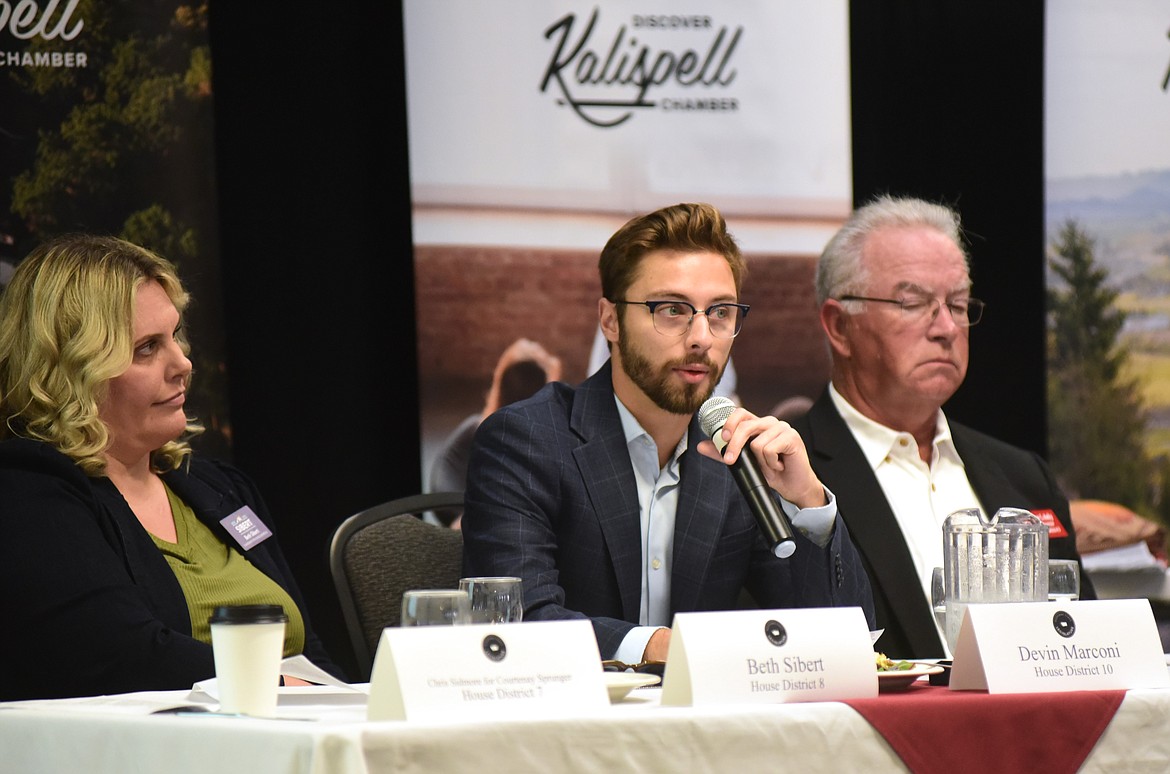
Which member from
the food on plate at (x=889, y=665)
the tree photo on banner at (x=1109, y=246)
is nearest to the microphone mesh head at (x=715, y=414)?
the food on plate at (x=889, y=665)

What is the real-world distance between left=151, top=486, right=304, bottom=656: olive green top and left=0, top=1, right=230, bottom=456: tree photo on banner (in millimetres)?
1021

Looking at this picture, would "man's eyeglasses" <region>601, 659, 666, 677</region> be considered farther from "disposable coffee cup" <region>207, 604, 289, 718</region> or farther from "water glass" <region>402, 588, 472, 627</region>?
"disposable coffee cup" <region>207, 604, 289, 718</region>

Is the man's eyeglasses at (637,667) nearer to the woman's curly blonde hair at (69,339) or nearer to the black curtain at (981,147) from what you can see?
the woman's curly blonde hair at (69,339)

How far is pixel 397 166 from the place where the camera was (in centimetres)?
389

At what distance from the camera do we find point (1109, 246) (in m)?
4.37

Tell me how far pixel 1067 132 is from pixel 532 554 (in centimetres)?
262

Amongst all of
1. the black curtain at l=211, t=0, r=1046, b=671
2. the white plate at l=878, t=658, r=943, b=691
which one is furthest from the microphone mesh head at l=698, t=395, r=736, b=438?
the black curtain at l=211, t=0, r=1046, b=671

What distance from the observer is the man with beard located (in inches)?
99.1

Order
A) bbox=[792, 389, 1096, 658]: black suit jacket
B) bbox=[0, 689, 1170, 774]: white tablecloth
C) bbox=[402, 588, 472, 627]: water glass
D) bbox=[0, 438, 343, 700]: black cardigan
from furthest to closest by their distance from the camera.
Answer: bbox=[792, 389, 1096, 658]: black suit jacket, bbox=[0, 438, 343, 700]: black cardigan, bbox=[402, 588, 472, 627]: water glass, bbox=[0, 689, 1170, 774]: white tablecloth

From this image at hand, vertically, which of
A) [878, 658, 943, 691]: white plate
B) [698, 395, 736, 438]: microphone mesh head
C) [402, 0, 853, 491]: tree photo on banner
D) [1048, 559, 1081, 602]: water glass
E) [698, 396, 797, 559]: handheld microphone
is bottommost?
[878, 658, 943, 691]: white plate

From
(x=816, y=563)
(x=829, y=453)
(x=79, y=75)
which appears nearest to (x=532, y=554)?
(x=816, y=563)

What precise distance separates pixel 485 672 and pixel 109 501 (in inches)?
49.3

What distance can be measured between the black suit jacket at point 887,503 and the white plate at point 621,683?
1313 mm

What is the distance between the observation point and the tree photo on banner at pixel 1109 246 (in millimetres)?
4316
